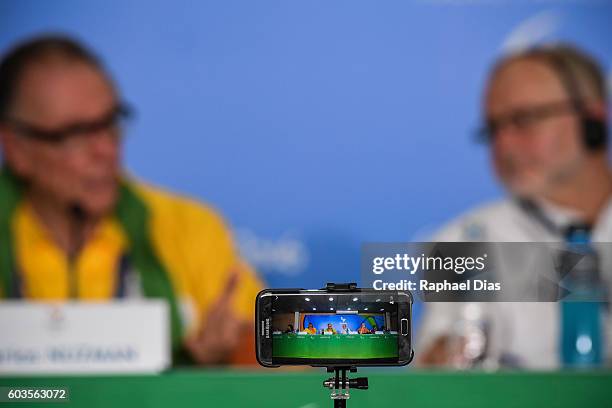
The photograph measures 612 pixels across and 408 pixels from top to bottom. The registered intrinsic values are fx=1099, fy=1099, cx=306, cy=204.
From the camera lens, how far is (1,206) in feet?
14.8

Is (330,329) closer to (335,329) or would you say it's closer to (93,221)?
(335,329)

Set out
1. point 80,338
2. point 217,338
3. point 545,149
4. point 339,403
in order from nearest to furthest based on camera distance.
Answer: point 339,403 → point 80,338 → point 217,338 → point 545,149

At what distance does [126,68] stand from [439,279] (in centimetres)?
211

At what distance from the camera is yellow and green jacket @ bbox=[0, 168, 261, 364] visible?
4426 millimetres

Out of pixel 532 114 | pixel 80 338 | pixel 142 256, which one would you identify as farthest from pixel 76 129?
pixel 532 114

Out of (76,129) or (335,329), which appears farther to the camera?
(76,129)

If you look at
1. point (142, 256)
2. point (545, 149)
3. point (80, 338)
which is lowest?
point (80, 338)

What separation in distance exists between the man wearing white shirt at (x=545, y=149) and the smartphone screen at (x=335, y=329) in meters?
1.95

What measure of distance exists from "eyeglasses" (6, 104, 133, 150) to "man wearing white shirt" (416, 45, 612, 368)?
55.1 inches

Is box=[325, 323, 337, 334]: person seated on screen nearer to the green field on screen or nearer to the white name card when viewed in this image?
the green field on screen

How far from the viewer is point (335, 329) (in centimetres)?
247

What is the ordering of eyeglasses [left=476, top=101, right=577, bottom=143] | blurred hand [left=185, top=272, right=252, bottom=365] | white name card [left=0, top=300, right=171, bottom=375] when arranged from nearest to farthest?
white name card [left=0, top=300, right=171, bottom=375] < blurred hand [left=185, top=272, right=252, bottom=365] < eyeglasses [left=476, top=101, right=577, bottom=143]

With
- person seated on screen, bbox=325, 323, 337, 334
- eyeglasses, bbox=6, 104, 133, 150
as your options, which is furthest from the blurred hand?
person seated on screen, bbox=325, 323, 337, 334

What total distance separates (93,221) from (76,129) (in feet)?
1.27
